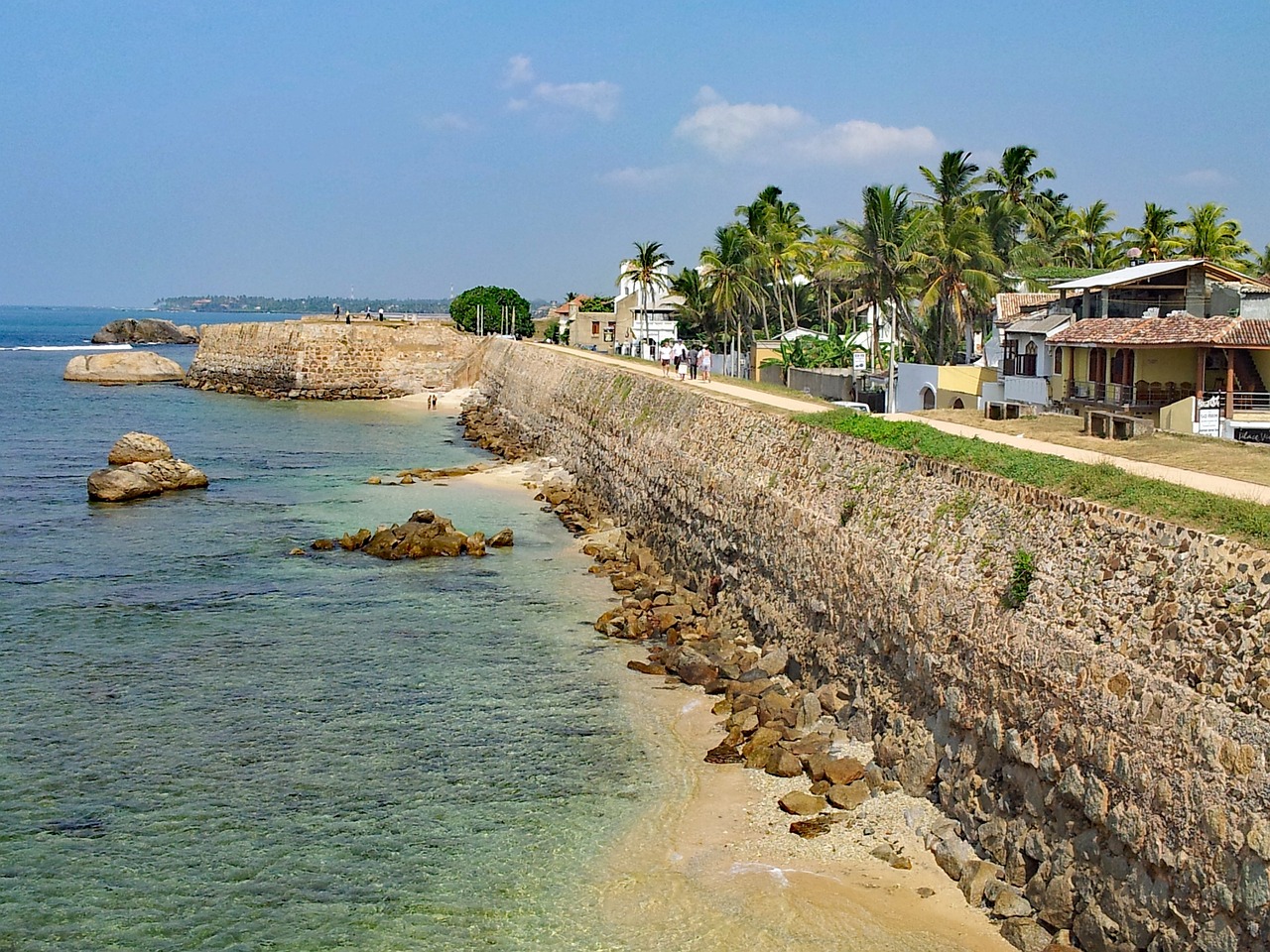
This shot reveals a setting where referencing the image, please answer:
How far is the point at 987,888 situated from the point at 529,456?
36262mm

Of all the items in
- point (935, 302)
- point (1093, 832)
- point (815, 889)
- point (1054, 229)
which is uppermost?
point (1054, 229)

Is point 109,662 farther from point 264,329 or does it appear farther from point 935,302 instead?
point 264,329

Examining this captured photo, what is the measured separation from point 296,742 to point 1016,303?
30101 mm

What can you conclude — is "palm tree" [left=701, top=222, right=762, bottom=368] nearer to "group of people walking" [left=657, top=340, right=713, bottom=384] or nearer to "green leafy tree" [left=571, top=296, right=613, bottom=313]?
"group of people walking" [left=657, top=340, right=713, bottom=384]

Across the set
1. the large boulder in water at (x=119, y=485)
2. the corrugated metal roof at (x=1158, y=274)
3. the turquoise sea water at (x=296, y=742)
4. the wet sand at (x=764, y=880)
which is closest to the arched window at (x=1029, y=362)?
the corrugated metal roof at (x=1158, y=274)

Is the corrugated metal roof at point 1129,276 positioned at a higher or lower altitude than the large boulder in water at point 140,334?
lower

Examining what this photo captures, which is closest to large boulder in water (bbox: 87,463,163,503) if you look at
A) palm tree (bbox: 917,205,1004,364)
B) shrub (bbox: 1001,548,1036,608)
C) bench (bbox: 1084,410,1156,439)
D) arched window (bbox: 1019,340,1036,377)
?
palm tree (bbox: 917,205,1004,364)

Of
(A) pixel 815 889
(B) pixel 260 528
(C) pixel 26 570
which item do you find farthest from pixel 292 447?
(A) pixel 815 889

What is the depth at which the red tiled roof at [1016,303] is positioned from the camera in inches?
1553

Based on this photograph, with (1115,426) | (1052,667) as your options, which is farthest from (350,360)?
(1052,667)

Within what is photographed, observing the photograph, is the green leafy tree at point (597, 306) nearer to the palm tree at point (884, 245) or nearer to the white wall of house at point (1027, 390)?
the palm tree at point (884, 245)

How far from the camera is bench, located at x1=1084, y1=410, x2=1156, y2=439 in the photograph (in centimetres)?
2209

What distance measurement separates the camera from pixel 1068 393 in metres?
32.5

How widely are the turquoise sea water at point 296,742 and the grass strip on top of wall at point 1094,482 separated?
6396mm
